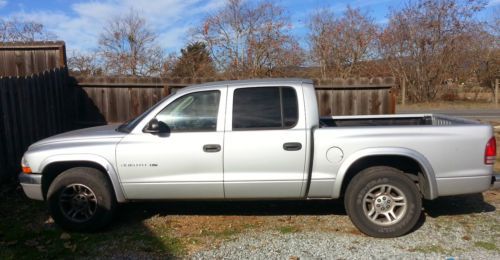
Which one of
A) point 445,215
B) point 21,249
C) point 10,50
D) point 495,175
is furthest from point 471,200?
point 10,50

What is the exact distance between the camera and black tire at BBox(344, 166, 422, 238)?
4559 millimetres

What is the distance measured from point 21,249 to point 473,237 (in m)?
4.89

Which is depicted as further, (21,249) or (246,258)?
(21,249)

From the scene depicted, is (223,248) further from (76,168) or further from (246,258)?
(76,168)

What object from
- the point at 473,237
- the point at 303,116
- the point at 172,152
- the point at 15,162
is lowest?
the point at 473,237

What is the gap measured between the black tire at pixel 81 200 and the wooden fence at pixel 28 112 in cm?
242

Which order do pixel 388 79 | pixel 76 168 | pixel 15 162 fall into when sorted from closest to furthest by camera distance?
pixel 76 168
pixel 15 162
pixel 388 79

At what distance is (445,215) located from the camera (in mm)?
5316

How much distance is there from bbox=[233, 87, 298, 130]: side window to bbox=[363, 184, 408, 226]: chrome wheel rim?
1173mm

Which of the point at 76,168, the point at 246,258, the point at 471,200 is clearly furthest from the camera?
the point at 471,200

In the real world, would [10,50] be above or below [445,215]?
above

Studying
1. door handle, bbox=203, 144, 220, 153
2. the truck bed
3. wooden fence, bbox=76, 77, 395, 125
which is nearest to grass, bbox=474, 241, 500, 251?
the truck bed

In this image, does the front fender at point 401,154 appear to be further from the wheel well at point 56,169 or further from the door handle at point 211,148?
the wheel well at point 56,169

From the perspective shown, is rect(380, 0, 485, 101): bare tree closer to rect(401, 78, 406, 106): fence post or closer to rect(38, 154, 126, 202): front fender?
rect(401, 78, 406, 106): fence post
